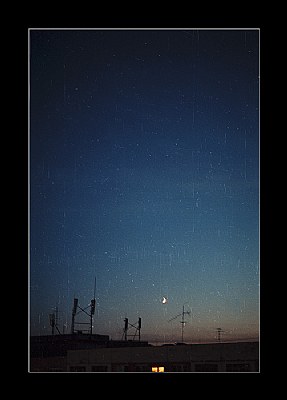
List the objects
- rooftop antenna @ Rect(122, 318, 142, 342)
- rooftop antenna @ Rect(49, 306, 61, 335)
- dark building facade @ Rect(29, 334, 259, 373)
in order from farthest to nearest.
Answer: rooftop antenna @ Rect(122, 318, 142, 342)
rooftop antenna @ Rect(49, 306, 61, 335)
dark building facade @ Rect(29, 334, 259, 373)

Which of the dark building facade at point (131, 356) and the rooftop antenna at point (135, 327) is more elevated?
the rooftop antenna at point (135, 327)

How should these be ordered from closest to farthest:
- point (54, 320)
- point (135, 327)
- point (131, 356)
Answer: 1. point (131, 356)
2. point (54, 320)
3. point (135, 327)

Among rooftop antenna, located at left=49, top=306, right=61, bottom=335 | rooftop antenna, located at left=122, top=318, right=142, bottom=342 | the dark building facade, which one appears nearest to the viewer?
the dark building facade

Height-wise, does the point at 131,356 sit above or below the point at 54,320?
below

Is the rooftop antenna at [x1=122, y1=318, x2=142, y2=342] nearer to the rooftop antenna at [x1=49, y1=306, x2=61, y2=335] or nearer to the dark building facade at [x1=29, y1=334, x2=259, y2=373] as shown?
the dark building facade at [x1=29, y1=334, x2=259, y2=373]

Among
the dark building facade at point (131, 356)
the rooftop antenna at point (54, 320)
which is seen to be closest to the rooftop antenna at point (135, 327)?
the dark building facade at point (131, 356)

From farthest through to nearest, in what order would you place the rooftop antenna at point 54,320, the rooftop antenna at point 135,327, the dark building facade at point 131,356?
the rooftop antenna at point 135,327
the rooftop antenna at point 54,320
the dark building facade at point 131,356

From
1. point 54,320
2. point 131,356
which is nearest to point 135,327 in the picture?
point 131,356

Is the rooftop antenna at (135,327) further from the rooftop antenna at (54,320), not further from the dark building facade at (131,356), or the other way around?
the rooftop antenna at (54,320)

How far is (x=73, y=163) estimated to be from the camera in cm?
448

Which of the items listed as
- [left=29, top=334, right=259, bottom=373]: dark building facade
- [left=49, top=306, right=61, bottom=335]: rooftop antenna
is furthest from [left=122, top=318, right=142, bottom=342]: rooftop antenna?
[left=49, top=306, right=61, bottom=335]: rooftop antenna

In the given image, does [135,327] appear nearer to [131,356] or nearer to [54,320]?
[131,356]
